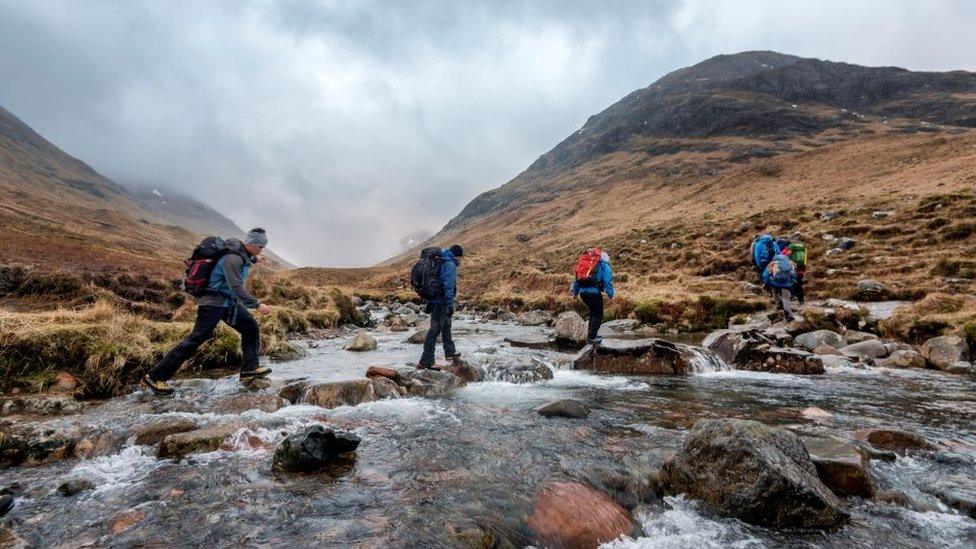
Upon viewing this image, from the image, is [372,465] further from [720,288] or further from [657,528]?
[720,288]

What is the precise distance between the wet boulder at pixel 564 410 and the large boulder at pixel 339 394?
3373 millimetres

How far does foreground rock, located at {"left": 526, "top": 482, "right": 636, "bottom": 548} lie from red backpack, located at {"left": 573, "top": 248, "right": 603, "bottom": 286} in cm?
994

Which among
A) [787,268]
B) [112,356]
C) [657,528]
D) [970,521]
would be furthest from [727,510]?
[787,268]

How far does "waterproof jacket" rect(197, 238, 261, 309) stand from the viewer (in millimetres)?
9102

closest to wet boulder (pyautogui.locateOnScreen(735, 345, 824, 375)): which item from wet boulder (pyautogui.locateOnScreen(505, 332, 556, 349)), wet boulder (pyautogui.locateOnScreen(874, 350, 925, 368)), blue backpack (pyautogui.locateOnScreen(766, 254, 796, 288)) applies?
wet boulder (pyautogui.locateOnScreen(874, 350, 925, 368))

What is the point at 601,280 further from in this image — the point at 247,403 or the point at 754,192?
the point at 754,192

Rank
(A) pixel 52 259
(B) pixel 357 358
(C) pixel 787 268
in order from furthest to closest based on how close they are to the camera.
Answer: (A) pixel 52 259 < (C) pixel 787 268 < (B) pixel 357 358

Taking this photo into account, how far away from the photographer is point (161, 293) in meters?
19.3

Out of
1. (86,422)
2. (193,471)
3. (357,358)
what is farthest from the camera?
(357,358)

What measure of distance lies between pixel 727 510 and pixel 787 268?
51.6ft

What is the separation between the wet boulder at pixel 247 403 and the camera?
8.09 m

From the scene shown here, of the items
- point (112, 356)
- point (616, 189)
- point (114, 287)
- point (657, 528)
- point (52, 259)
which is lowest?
point (657, 528)

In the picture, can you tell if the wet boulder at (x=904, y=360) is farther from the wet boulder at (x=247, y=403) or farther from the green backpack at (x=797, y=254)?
the wet boulder at (x=247, y=403)

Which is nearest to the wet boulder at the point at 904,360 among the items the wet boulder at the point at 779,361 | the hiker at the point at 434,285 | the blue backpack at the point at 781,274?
→ the wet boulder at the point at 779,361
